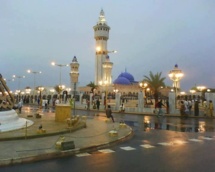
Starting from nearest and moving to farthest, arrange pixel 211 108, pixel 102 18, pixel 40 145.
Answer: pixel 40 145, pixel 211 108, pixel 102 18

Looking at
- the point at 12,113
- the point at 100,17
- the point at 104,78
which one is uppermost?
the point at 100,17

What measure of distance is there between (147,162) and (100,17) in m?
88.5

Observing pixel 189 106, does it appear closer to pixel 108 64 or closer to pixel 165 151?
pixel 165 151

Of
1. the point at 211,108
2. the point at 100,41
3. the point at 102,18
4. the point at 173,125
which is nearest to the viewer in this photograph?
the point at 173,125

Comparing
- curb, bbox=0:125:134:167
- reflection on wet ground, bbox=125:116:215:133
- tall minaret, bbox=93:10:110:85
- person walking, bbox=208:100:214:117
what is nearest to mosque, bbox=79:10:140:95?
tall minaret, bbox=93:10:110:85

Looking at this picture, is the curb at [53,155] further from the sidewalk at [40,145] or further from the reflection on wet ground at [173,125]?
the reflection on wet ground at [173,125]

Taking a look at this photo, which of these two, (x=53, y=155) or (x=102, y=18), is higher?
(x=102, y=18)

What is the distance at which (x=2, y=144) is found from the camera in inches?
377

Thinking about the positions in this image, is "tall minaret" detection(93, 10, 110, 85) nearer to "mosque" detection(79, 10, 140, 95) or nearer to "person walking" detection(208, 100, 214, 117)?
"mosque" detection(79, 10, 140, 95)

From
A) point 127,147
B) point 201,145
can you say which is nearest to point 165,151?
point 127,147

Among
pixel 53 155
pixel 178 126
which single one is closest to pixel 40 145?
pixel 53 155

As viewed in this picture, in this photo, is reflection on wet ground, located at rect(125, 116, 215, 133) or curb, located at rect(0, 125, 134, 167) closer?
curb, located at rect(0, 125, 134, 167)

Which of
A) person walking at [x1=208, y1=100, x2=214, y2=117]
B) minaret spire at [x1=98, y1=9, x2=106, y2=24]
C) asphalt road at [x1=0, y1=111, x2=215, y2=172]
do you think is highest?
minaret spire at [x1=98, y1=9, x2=106, y2=24]

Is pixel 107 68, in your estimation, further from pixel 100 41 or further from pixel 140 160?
pixel 140 160
